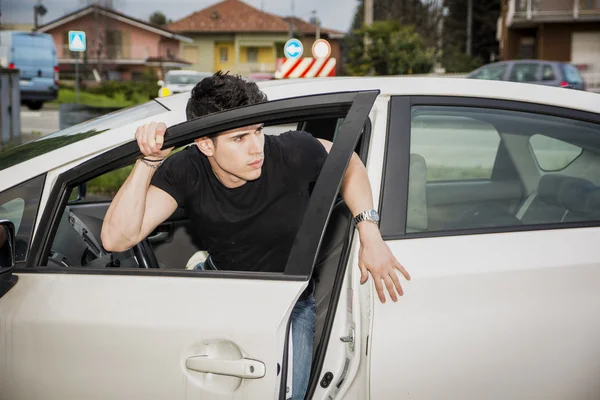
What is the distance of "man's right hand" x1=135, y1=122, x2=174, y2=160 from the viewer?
1.98 meters

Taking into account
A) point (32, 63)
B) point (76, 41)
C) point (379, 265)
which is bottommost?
point (379, 265)

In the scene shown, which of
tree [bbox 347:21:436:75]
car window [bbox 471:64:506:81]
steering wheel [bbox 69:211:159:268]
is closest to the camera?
steering wheel [bbox 69:211:159:268]

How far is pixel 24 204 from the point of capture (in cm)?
203

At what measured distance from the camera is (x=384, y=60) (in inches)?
1206

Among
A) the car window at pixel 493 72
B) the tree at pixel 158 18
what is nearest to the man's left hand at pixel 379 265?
the car window at pixel 493 72

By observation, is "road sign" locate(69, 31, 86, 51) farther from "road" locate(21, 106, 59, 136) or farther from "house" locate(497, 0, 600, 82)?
"house" locate(497, 0, 600, 82)

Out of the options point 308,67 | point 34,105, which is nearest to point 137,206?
point 308,67

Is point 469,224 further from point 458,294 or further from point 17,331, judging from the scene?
point 17,331

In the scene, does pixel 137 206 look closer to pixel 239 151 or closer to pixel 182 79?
pixel 239 151

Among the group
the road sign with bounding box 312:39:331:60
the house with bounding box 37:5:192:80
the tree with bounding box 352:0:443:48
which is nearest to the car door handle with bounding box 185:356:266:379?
the road sign with bounding box 312:39:331:60

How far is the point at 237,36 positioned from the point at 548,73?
45164 mm

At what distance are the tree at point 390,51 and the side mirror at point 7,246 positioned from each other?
1160 inches

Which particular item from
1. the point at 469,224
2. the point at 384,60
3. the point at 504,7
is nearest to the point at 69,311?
the point at 469,224

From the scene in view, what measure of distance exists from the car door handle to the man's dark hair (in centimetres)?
73
